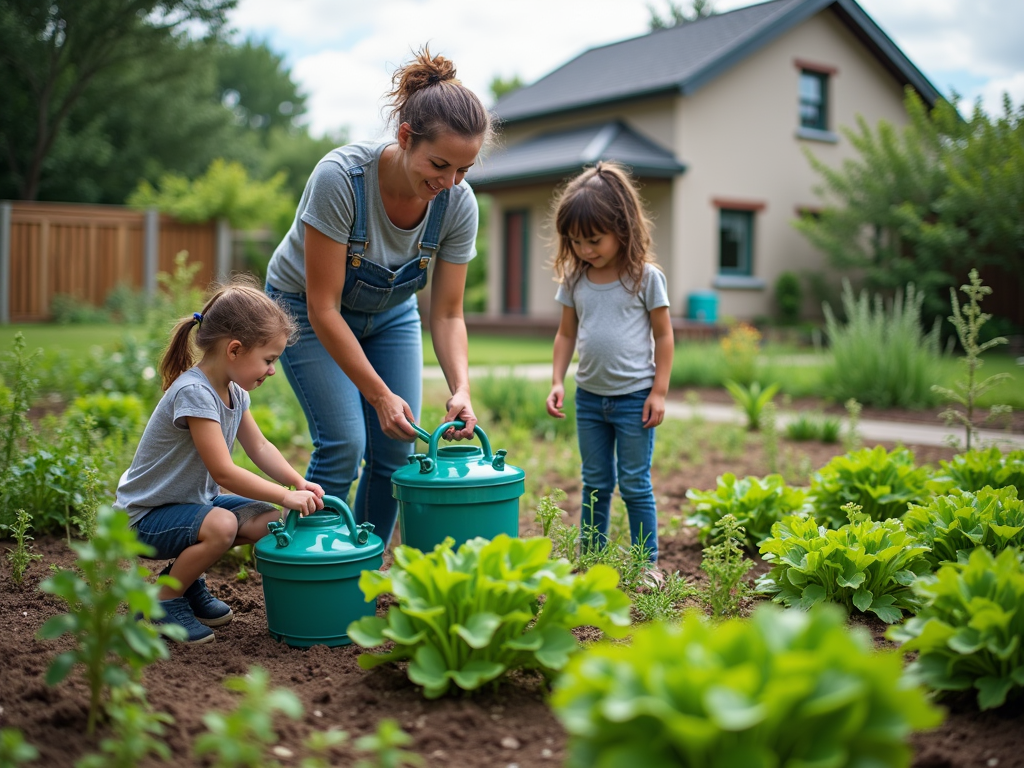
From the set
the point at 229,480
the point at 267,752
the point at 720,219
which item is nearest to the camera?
the point at 267,752

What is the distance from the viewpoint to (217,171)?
14.7 m

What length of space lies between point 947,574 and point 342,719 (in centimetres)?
132

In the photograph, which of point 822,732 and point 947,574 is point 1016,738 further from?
point 822,732

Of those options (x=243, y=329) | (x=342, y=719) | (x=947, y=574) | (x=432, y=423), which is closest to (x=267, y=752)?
(x=342, y=719)

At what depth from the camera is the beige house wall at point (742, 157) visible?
13756 mm

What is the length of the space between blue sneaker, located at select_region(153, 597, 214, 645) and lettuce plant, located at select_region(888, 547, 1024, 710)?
170cm

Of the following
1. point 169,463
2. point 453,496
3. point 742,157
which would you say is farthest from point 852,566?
point 742,157

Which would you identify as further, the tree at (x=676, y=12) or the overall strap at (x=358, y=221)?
the tree at (x=676, y=12)

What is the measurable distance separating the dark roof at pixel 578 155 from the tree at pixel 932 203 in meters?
2.56

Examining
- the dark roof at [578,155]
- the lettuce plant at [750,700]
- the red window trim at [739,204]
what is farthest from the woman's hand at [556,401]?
the red window trim at [739,204]

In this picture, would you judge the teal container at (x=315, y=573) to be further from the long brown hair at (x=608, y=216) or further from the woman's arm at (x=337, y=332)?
the long brown hair at (x=608, y=216)

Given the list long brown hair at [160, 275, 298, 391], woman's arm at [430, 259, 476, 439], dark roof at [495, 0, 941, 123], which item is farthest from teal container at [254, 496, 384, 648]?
dark roof at [495, 0, 941, 123]

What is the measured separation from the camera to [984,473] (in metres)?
3.12

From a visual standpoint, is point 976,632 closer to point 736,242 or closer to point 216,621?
point 216,621
